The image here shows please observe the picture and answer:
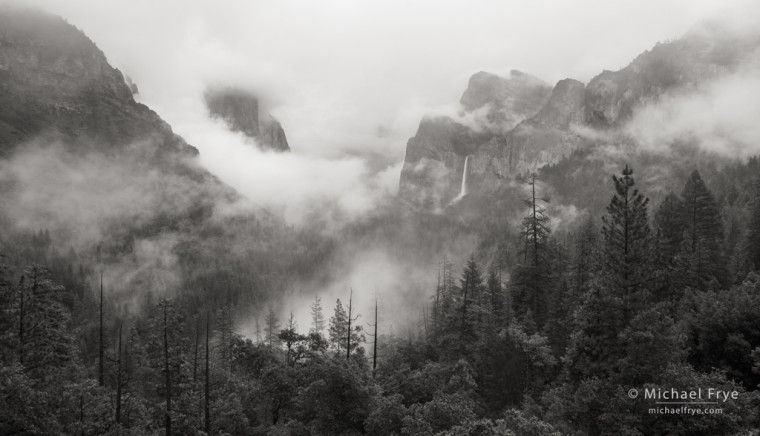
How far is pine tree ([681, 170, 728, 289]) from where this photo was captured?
41094mm

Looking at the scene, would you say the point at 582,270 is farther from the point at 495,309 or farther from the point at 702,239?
the point at 702,239

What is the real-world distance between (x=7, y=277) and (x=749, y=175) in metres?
134

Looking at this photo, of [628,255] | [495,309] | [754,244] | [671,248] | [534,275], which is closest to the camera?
[628,255]

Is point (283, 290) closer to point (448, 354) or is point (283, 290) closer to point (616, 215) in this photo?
point (448, 354)

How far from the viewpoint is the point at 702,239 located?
45.3 m

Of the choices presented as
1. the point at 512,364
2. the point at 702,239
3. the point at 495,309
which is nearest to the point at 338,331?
the point at 495,309

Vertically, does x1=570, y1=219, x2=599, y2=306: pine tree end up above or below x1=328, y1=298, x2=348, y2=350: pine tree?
above

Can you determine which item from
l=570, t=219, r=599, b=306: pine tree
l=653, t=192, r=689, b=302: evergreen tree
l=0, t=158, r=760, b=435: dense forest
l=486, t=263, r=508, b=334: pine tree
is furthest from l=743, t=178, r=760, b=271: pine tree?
l=486, t=263, r=508, b=334: pine tree

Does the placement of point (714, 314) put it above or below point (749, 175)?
below

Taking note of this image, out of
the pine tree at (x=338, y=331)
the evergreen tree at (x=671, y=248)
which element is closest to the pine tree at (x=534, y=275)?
the evergreen tree at (x=671, y=248)

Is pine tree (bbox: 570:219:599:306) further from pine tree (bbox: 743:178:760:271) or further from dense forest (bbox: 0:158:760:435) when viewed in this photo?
pine tree (bbox: 743:178:760:271)

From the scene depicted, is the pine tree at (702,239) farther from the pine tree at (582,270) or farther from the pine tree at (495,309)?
the pine tree at (495,309)

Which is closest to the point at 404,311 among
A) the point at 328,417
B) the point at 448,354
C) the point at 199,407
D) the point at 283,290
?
the point at 283,290

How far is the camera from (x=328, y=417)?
27250 mm
